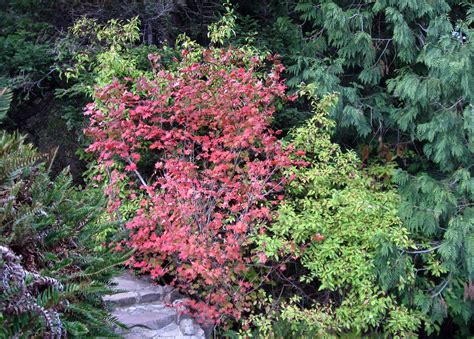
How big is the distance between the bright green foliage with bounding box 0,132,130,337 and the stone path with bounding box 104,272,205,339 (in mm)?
831

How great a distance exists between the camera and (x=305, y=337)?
168 inches

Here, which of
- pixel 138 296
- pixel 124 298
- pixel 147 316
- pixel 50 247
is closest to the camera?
pixel 50 247

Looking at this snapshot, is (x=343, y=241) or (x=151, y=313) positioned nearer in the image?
(x=151, y=313)

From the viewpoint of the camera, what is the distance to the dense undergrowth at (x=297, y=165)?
424cm

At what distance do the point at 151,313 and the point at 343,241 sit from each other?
5.67ft

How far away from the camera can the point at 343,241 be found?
14.9 feet

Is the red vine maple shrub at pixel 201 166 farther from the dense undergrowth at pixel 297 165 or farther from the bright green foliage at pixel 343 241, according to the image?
the bright green foliage at pixel 343 241

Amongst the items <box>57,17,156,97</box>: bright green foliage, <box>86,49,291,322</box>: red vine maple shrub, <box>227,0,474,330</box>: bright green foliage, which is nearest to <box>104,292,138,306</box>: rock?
<box>86,49,291,322</box>: red vine maple shrub

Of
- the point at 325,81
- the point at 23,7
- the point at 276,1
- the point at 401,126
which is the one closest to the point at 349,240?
the point at 401,126

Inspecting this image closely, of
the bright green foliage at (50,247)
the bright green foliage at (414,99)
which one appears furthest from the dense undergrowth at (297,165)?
the bright green foliage at (50,247)

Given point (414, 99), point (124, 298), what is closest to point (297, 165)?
point (414, 99)

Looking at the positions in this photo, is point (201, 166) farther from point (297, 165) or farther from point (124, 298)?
point (124, 298)

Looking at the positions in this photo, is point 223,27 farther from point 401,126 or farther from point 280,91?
point 401,126

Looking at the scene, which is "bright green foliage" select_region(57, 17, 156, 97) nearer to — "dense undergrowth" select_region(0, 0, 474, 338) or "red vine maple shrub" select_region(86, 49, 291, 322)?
"dense undergrowth" select_region(0, 0, 474, 338)
